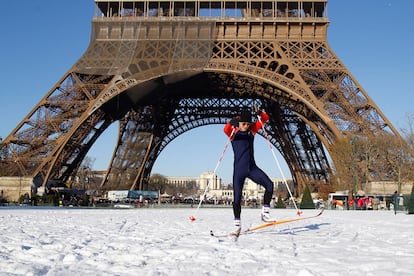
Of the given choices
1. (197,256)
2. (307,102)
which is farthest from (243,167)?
(307,102)

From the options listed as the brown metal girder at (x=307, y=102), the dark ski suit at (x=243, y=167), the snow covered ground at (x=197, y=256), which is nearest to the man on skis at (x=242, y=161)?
the dark ski suit at (x=243, y=167)

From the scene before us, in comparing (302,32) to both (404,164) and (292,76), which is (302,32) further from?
(404,164)

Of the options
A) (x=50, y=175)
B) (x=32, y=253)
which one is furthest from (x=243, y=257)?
(x=50, y=175)

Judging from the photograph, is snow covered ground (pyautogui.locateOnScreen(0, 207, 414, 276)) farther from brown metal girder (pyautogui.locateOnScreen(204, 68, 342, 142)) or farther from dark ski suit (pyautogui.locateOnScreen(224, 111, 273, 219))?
brown metal girder (pyautogui.locateOnScreen(204, 68, 342, 142))

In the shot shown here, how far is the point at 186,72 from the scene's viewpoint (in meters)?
32.9

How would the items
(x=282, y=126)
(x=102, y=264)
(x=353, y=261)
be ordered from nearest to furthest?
(x=102, y=264), (x=353, y=261), (x=282, y=126)

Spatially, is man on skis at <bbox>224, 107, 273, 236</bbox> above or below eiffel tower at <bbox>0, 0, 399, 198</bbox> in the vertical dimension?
below

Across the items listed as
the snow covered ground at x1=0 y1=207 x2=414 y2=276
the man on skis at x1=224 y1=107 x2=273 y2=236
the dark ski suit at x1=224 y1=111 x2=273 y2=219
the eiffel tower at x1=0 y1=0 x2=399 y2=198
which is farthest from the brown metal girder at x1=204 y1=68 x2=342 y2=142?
the snow covered ground at x1=0 y1=207 x2=414 y2=276

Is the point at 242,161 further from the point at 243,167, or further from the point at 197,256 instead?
the point at 197,256

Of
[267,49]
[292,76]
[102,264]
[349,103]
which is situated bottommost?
[102,264]

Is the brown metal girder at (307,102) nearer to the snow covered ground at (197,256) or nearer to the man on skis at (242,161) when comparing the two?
the man on skis at (242,161)

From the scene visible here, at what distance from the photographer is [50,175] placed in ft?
107

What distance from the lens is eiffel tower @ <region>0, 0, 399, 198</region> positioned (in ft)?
103

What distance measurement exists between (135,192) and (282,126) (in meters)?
15.9
